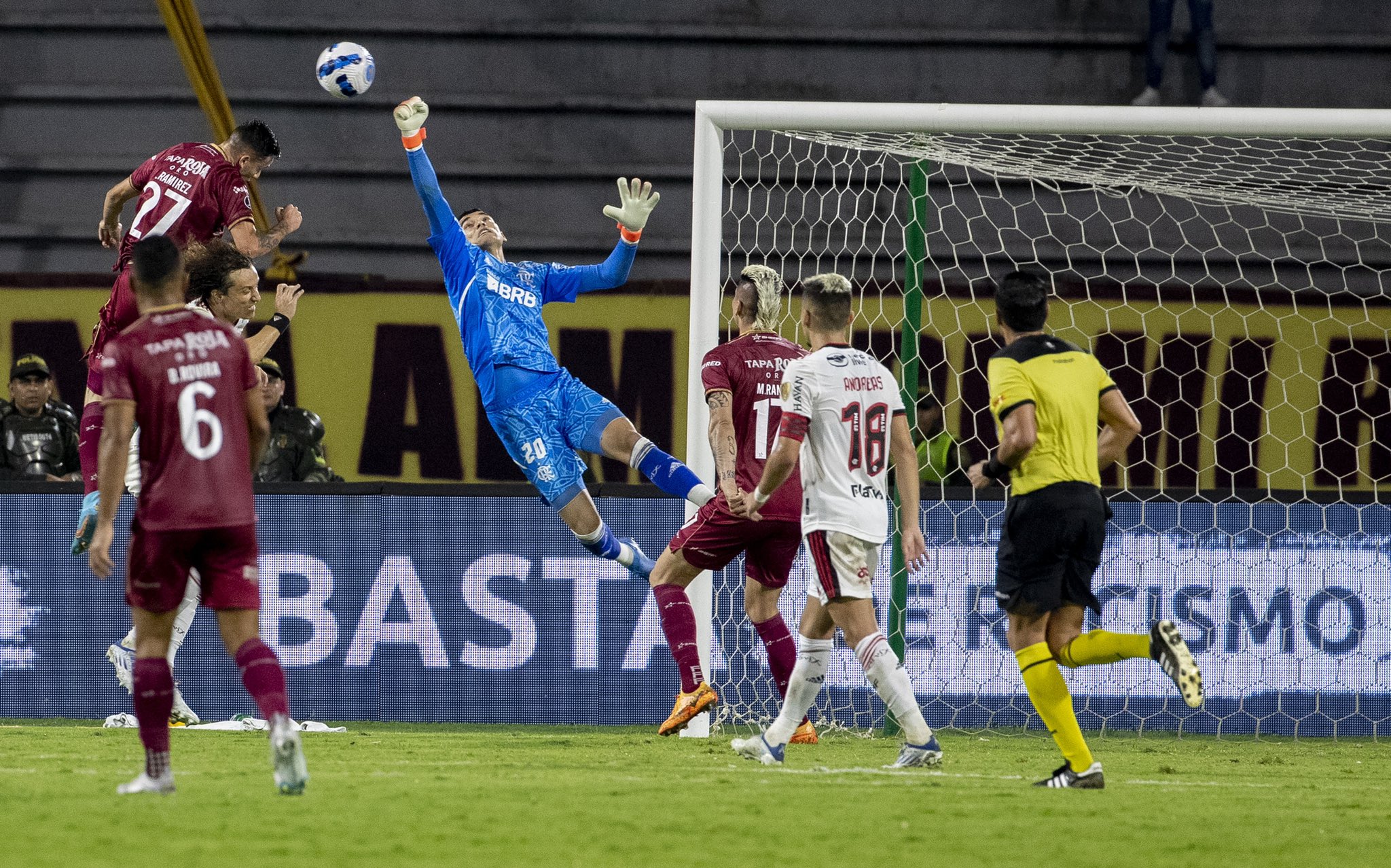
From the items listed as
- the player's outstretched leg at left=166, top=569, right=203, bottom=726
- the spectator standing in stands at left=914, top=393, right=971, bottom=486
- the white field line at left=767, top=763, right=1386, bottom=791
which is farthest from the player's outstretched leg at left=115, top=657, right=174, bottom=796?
the spectator standing in stands at left=914, top=393, right=971, bottom=486

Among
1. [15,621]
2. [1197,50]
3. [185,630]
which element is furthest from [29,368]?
[1197,50]

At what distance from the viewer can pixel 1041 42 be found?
13.6 m

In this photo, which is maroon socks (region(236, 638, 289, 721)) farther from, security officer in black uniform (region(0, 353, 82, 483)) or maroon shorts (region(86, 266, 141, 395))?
security officer in black uniform (region(0, 353, 82, 483))

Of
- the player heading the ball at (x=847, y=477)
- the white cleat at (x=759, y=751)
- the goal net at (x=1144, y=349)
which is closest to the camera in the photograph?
the player heading the ball at (x=847, y=477)

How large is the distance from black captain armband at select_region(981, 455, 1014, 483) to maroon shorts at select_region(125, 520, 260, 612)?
2569 millimetres

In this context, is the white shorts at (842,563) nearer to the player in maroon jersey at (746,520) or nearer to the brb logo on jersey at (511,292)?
the player in maroon jersey at (746,520)

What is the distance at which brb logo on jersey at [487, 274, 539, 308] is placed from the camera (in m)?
8.55

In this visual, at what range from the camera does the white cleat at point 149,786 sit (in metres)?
5.24

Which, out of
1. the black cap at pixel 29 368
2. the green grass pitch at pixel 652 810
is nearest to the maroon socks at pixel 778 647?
the green grass pitch at pixel 652 810

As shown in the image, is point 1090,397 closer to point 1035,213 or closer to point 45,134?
point 1035,213

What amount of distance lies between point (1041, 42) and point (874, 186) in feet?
6.02

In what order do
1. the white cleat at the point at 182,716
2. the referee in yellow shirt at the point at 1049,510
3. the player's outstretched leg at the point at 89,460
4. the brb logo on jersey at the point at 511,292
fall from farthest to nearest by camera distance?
the white cleat at the point at 182,716 < the brb logo on jersey at the point at 511,292 < the player's outstretched leg at the point at 89,460 < the referee in yellow shirt at the point at 1049,510

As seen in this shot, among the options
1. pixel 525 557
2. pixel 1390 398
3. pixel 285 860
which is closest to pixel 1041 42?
pixel 1390 398

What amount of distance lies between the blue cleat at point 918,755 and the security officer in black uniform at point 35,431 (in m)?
6.35
